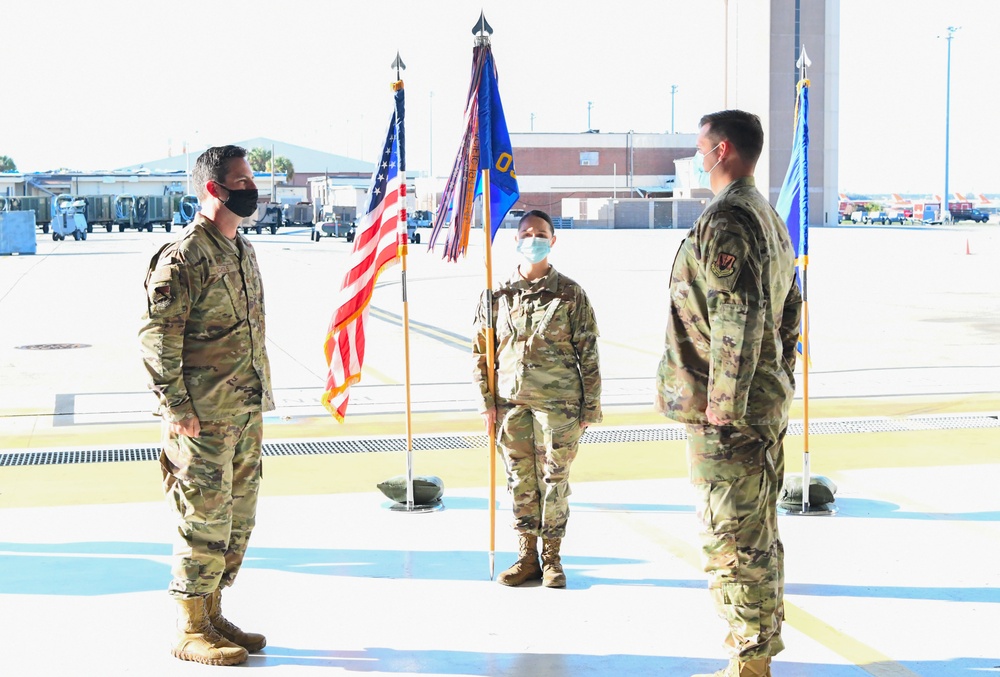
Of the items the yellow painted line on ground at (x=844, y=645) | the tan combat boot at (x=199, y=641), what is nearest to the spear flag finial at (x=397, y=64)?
the tan combat boot at (x=199, y=641)

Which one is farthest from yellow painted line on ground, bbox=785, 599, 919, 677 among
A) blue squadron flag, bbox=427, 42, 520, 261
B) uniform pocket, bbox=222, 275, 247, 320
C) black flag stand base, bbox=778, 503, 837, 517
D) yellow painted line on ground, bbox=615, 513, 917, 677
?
uniform pocket, bbox=222, 275, 247, 320

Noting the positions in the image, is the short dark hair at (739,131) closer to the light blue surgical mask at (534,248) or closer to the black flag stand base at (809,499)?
the light blue surgical mask at (534,248)

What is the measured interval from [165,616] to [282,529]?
1.63 meters

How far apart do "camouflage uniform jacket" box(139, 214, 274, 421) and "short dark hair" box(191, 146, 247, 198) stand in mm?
159

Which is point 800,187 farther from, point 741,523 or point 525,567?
point 741,523

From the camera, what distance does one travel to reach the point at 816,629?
214 inches

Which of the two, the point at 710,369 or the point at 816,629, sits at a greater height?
the point at 710,369

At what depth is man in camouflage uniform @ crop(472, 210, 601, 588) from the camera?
19.7ft

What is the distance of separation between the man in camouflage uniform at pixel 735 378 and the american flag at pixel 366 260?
3.07 m

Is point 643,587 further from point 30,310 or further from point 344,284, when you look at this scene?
point 30,310

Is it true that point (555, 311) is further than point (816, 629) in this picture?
Yes

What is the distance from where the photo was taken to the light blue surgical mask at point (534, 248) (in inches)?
238

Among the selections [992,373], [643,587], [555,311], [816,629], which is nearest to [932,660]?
[816,629]

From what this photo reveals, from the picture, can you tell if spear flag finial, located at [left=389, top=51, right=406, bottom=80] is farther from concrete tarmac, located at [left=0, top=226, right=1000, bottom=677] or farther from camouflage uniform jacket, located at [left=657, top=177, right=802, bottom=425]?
camouflage uniform jacket, located at [left=657, top=177, right=802, bottom=425]
